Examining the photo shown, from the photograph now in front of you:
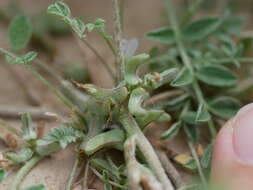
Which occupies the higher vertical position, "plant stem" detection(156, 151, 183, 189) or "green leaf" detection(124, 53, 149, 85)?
"green leaf" detection(124, 53, 149, 85)

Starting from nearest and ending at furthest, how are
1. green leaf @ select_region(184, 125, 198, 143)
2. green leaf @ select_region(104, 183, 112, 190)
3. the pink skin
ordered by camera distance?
the pink skin, green leaf @ select_region(104, 183, 112, 190), green leaf @ select_region(184, 125, 198, 143)

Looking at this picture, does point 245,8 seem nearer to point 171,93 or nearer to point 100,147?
point 171,93

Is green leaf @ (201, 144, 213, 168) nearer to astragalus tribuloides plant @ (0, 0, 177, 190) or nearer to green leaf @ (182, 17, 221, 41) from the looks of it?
astragalus tribuloides plant @ (0, 0, 177, 190)

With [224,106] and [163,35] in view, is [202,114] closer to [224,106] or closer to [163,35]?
[224,106]

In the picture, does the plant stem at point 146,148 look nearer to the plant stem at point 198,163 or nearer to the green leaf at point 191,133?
the plant stem at point 198,163

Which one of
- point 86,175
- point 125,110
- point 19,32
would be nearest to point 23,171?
point 86,175

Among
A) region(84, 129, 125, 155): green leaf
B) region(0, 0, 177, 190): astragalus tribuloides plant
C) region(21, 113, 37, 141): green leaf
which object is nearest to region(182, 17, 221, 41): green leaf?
region(0, 0, 177, 190): astragalus tribuloides plant

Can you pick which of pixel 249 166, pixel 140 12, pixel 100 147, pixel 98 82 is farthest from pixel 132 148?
pixel 140 12
